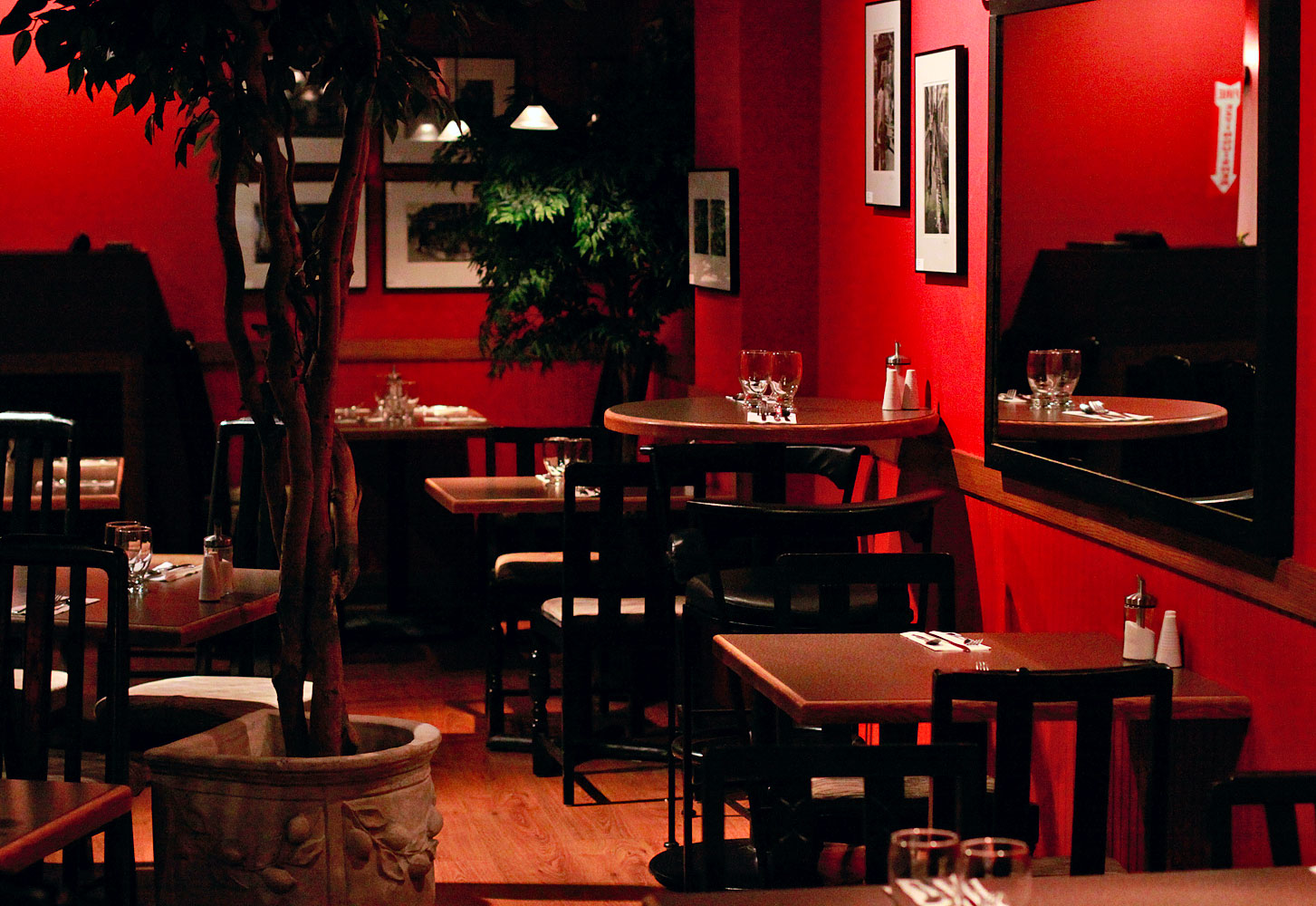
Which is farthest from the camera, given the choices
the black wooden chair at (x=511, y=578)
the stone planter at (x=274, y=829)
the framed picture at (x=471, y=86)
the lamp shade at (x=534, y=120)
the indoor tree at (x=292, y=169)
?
the framed picture at (x=471, y=86)

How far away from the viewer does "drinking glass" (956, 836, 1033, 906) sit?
5.21 ft

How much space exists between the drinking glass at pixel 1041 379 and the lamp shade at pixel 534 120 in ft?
11.9

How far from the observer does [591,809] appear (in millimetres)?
4695

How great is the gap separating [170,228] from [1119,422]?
19.6ft

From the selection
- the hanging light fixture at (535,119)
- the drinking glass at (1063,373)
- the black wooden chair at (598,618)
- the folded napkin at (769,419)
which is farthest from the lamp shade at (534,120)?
the drinking glass at (1063,373)

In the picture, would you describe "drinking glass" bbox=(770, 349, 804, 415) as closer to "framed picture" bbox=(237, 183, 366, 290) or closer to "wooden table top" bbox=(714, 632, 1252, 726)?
"wooden table top" bbox=(714, 632, 1252, 726)

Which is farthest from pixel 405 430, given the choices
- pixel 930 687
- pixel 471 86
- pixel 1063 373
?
pixel 930 687

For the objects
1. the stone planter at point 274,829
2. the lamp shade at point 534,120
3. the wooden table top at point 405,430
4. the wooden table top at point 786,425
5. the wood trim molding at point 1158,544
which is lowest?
the stone planter at point 274,829

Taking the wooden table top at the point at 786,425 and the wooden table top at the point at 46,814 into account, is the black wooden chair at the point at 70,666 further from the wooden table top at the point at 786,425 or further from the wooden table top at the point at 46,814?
the wooden table top at the point at 786,425

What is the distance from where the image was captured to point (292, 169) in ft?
10.8

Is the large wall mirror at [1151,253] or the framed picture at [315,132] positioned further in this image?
the framed picture at [315,132]

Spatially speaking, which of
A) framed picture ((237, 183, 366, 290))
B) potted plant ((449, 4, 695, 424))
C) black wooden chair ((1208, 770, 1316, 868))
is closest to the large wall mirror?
black wooden chair ((1208, 770, 1316, 868))

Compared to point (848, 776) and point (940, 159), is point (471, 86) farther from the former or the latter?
point (848, 776)

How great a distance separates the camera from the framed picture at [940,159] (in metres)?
4.43
